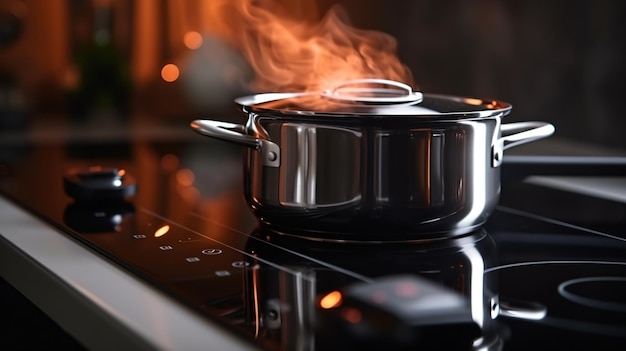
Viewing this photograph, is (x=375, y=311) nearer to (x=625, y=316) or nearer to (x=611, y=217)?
(x=625, y=316)

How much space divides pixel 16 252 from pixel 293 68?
1.36 feet

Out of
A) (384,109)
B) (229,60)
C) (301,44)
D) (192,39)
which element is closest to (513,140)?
(384,109)

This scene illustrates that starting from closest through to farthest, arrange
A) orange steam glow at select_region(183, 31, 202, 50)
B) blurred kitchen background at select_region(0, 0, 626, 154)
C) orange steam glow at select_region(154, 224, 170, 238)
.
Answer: orange steam glow at select_region(154, 224, 170, 238) < blurred kitchen background at select_region(0, 0, 626, 154) < orange steam glow at select_region(183, 31, 202, 50)

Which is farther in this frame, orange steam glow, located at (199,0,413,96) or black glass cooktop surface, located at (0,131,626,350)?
orange steam glow, located at (199,0,413,96)

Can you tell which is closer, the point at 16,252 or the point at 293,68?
the point at 16,252

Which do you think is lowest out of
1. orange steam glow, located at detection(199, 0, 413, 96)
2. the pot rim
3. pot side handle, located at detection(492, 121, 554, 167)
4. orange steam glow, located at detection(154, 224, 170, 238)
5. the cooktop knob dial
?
orange steam glow, located at detection(154, 224, 170, 238)

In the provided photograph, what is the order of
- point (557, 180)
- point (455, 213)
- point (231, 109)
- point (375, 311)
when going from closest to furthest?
point (375, 311) → point (455, 213) → point (557, 180) → point (231, 109)

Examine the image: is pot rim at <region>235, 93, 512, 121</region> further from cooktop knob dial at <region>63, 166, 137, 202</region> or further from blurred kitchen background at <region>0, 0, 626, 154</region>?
blurred kitchen background at <region>0, 0, 626, 154</region>

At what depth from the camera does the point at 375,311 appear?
0.51 m

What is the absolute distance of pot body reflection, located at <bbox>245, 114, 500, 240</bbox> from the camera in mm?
744

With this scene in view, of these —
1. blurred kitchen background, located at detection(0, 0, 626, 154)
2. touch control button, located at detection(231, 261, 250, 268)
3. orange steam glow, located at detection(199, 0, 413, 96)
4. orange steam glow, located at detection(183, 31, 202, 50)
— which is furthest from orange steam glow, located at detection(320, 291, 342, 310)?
orange steam glow, located at detection(183, 31, 202, 50)

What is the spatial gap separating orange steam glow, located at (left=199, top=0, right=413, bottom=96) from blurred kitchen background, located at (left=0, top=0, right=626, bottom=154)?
3cm

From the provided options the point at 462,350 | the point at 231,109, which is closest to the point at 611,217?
the point at 462,350

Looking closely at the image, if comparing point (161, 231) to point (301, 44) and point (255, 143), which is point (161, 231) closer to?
point (255, 143)
